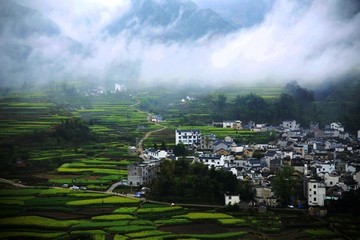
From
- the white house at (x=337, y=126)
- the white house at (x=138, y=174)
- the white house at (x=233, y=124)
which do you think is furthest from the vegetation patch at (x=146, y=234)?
the white house at (x=233, y=124)

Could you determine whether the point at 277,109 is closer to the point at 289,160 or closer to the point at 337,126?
the point at 337,126

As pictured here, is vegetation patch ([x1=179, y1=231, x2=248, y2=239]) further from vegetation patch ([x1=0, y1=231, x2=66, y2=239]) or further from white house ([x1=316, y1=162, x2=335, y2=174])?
white house ([x1=316, y1=162, x2=335, y2=174])

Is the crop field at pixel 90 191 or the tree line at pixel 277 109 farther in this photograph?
the tree line at pixel 277 109

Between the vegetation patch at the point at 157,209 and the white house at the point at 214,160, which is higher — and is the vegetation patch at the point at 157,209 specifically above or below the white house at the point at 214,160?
below

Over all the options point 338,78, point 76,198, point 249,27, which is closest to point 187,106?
point 338,78

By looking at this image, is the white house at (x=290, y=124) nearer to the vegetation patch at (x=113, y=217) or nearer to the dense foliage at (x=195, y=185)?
the dense foliage at (x=195, y=185)
